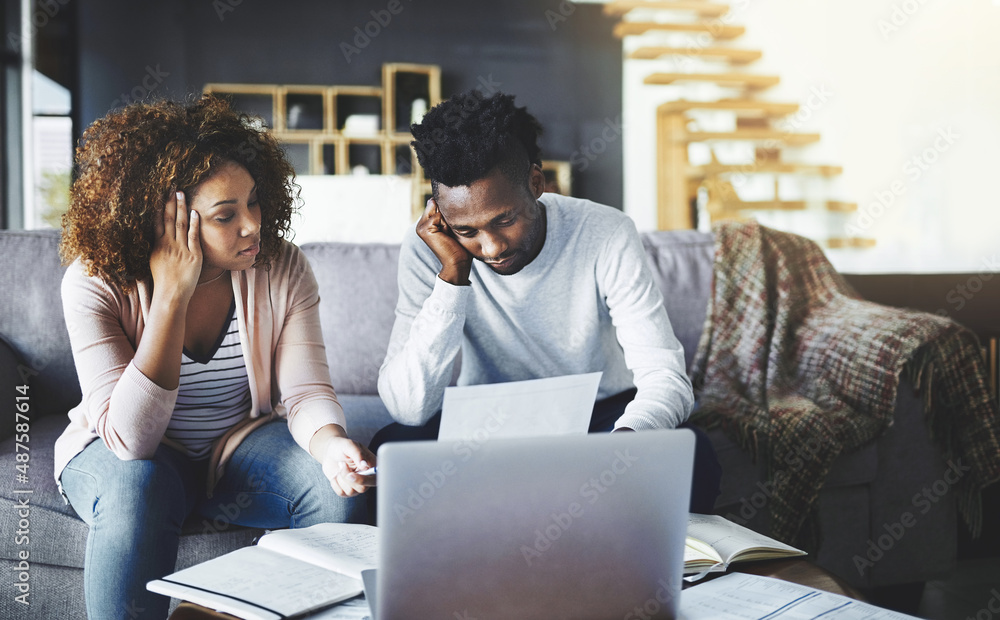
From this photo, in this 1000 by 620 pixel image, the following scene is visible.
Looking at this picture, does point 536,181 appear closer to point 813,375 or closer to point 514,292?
point 514,292

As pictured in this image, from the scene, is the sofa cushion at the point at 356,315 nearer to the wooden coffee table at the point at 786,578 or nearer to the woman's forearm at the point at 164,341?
the woman's forearm at the point at 164,341

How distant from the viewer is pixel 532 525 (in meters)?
0.62

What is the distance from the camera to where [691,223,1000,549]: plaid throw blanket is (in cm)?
165

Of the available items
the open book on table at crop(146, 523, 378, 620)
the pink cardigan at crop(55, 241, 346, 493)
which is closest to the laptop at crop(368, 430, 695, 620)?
the open book on table at crop(146, 523, 378, 620)

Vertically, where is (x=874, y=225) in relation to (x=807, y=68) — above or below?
below

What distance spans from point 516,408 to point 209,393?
65cm

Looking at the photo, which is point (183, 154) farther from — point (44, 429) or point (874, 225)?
point (874, 225)

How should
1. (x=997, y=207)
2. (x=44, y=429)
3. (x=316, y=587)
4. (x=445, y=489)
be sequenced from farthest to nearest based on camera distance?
(x=997, y=207)
(x=44, y=429)
(x=316, y=587)
(x=445, y=489)

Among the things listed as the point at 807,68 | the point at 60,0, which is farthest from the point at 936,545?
the point at 60,0

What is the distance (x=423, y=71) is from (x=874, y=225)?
278 cm

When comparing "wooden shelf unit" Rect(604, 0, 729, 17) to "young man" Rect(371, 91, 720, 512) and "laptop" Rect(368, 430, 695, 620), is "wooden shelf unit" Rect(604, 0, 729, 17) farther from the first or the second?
"laptop" Rect(368, 430, 695, 620)

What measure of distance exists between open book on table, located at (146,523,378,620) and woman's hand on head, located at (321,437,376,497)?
A: 0.16 m

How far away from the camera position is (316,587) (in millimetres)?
749

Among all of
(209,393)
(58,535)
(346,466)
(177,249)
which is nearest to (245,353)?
(209,393)
